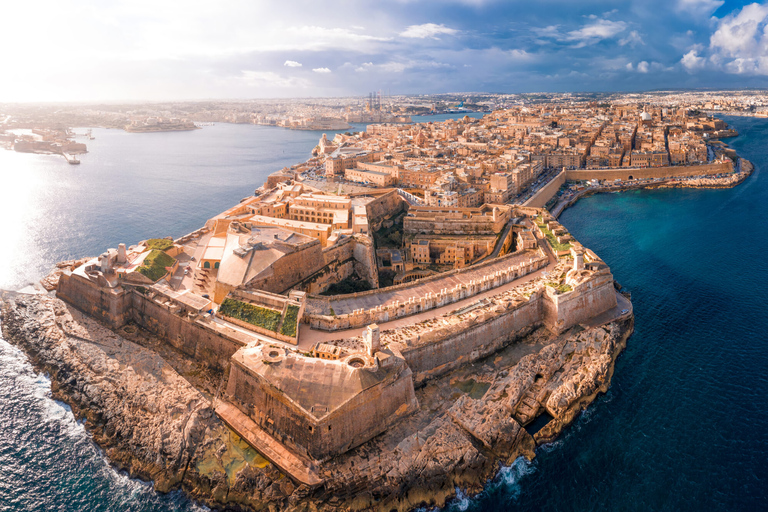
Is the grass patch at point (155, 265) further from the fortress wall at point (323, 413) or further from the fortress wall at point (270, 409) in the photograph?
the fortress wall at point (323, 413)

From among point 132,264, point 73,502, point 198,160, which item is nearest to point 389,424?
point 73,502

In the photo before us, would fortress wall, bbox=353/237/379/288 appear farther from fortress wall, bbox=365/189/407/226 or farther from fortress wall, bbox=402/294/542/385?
fortress wall, bbox=402/294/542/385

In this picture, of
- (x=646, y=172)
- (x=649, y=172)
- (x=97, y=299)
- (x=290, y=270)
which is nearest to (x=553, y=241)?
(x=290, y=270)

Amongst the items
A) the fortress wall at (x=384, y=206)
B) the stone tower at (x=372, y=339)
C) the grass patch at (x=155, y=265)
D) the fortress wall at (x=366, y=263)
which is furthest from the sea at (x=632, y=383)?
the fortress wall at (x=384, y=206)

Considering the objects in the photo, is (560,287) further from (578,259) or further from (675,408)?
(675,408)

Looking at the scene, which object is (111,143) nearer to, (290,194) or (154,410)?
(290,194)

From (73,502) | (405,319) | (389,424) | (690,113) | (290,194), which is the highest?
(690,113)
